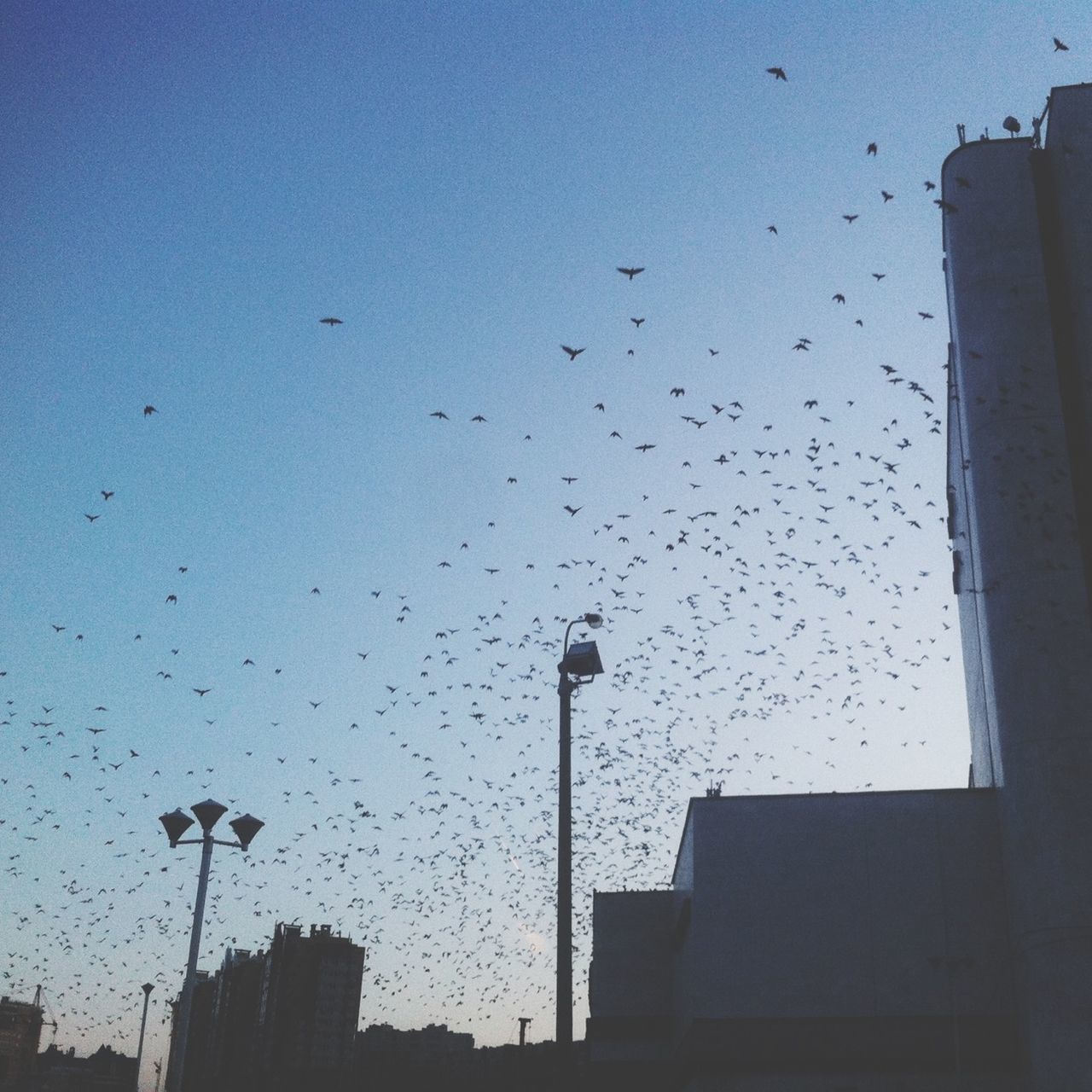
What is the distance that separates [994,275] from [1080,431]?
587 cm

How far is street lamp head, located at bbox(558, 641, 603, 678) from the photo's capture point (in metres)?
18.7

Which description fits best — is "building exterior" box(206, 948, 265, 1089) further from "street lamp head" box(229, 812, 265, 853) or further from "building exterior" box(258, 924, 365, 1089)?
"street lamp head" box(229, 812, 265, 853)

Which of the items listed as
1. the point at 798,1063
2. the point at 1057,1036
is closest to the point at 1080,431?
the point at 1057,1036

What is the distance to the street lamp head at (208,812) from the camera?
20078 mm

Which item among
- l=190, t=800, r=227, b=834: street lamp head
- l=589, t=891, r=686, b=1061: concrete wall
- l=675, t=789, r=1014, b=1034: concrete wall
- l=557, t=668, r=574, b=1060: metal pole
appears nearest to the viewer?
l=557, t=668, r=574, b=1060: metal pole

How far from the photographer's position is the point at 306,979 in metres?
161

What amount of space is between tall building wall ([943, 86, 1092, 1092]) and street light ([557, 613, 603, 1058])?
53.3ft

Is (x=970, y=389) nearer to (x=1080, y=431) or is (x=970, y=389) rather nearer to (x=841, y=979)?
(x=1080, y=431)

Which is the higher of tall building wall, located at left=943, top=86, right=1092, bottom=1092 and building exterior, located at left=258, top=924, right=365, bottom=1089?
tall building wall, located at left=943, top=86, right=1092, bottom=1092

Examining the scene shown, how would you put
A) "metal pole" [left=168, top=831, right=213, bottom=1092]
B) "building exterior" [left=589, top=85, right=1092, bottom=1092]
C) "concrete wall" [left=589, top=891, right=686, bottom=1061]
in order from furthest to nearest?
1. "concrete wall" [left=589, top=891, right=686, bottom=1061]
2. "building exterior" [left=589, top=85, right=1092, bottom=1092]
3. "metal pole" [left=168, top=831, right=213, bottom=1092]

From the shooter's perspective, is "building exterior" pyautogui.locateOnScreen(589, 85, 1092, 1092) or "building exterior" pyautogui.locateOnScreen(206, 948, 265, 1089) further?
"building exterior" pyautogui.locateOnScreen(206, 948, 265, 1089)

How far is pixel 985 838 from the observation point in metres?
32.2

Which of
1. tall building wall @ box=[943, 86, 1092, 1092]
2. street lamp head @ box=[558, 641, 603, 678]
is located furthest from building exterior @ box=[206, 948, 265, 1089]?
street lamp head @ box=[558, 641, 603, 678]

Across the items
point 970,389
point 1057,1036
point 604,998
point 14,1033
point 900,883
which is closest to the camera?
point 1057,1036
